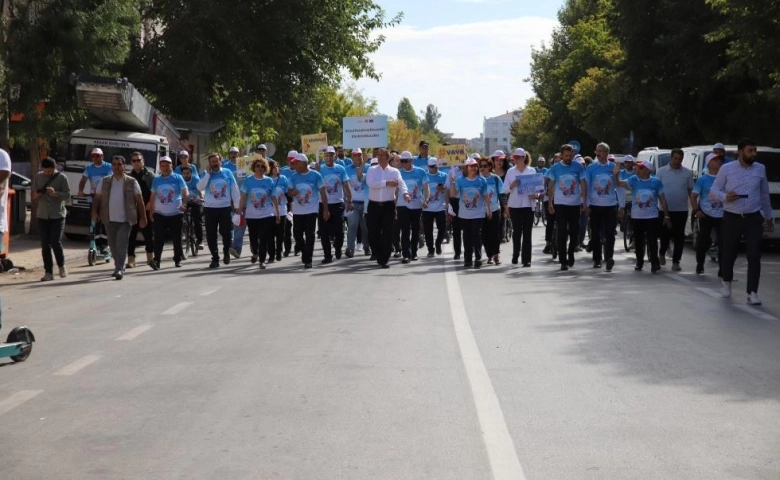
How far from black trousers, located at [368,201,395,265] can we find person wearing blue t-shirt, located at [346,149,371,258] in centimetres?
257

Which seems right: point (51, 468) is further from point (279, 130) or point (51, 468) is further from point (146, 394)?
point (279, 130)

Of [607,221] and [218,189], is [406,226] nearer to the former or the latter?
[218,189]

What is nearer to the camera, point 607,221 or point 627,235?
point 607,221

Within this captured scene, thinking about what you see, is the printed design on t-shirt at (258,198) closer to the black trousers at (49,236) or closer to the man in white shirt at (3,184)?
the black trousers at (49,236)

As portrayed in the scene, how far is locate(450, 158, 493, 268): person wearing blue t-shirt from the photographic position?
20.5 metres

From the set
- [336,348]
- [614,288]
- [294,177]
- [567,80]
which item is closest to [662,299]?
[614,288]

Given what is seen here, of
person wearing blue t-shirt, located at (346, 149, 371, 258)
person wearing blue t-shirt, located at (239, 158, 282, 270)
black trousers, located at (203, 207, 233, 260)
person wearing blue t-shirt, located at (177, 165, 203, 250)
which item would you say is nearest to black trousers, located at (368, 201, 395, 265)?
person wearing blue t-shirt, located at (239, 158, 282, 270)

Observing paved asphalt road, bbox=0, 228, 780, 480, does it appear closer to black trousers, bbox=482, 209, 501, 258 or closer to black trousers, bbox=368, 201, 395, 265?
black trousers, bbox=368, 201, 395, 265

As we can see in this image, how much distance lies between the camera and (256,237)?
21.5 metres

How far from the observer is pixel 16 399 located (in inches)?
328

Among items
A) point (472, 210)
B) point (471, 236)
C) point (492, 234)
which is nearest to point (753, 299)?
point (471, 236)

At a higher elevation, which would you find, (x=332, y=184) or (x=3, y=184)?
(x=3, y=184)

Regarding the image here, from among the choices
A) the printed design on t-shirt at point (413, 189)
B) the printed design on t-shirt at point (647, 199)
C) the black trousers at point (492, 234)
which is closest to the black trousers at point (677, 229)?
the printed design on t-shirt at point (647, 199)

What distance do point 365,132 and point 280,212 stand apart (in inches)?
742
